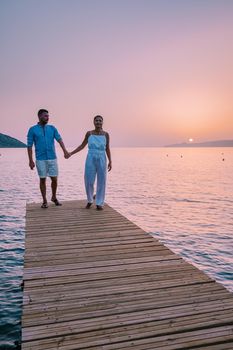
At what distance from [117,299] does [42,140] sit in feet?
21.1

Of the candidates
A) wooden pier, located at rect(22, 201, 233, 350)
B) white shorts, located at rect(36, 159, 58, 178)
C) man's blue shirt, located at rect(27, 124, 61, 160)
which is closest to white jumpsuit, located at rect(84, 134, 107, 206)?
white shorts, located at rect(36, 159, 58, 178)

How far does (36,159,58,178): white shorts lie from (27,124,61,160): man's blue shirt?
5.1 inches

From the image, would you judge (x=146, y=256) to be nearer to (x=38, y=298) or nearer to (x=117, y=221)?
(x=38, y=298)

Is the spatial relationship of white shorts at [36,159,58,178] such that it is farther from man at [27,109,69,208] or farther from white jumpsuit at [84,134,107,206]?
white jumpsuit at [84,134,107,206]

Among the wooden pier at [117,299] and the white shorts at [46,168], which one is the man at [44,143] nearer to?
the white shorts at [46,168]

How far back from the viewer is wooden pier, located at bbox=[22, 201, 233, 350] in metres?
3.37

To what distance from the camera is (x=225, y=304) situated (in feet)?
13.3

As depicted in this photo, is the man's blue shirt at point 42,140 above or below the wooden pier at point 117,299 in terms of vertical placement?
above

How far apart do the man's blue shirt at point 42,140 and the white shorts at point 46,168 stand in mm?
130

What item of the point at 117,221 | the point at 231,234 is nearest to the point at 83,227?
the point at 117,221

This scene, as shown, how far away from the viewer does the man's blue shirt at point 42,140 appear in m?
9.66

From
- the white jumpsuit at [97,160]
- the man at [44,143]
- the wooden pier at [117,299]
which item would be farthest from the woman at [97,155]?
the wooden pier at [117,299]

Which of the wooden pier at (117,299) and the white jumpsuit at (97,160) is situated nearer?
the wooden pier at (117,299)

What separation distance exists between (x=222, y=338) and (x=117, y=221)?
5615mm
